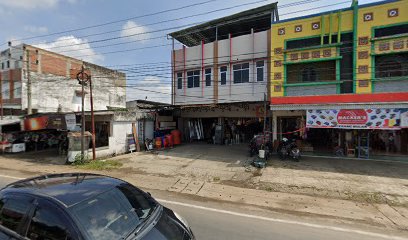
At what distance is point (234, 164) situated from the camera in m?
12.2

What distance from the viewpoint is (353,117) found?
39.1 ft

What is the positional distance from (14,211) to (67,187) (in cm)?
67

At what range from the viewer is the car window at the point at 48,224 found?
8.36 feet

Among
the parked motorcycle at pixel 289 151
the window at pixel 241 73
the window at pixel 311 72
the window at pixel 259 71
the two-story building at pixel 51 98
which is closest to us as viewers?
the parked motorcycle at pixel 289 151

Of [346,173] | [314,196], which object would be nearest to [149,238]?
[314,196]

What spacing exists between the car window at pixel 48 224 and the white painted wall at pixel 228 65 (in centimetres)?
1563

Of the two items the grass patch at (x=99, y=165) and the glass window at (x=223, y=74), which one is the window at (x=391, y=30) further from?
the grass patch at (x=99, y=165)

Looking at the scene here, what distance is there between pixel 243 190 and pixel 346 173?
5564 millimetres

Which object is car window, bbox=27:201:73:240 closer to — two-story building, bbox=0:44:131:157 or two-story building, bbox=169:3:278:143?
two-story building, bbox=0:44:131:157

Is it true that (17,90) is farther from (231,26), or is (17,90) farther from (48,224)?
(48,224)

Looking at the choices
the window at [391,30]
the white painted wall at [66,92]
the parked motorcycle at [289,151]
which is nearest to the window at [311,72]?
the window at [391,30]

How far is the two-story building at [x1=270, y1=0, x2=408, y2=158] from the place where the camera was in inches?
467

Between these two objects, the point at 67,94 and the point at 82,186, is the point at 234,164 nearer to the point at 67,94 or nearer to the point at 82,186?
the point at 82,186

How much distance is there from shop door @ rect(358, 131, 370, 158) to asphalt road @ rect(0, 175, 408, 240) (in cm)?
999
